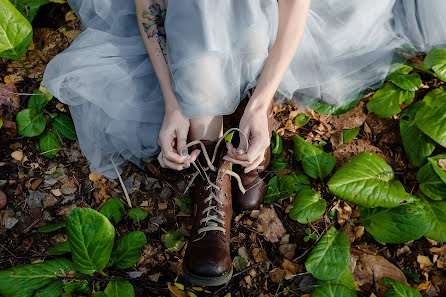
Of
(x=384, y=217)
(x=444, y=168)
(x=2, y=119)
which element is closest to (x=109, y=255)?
(x=2, y=119)

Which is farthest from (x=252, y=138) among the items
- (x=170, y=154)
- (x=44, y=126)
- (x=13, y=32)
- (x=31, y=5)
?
(x=31, y=5)

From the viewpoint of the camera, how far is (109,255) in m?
1.28

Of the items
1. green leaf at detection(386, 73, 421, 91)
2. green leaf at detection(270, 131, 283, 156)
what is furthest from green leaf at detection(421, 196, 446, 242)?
green leaf at detection(270, 131, 283, 156)

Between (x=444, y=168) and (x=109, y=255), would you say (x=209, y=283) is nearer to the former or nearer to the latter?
(x=109, y=255)

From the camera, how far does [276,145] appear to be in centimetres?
164

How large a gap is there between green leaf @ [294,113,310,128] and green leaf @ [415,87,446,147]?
0.46 m

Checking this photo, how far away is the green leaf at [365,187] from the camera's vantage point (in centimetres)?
139

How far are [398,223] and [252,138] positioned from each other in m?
0.65

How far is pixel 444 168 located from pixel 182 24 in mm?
1163

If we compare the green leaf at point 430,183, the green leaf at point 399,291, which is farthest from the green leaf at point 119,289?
the green leaf at point 430,183

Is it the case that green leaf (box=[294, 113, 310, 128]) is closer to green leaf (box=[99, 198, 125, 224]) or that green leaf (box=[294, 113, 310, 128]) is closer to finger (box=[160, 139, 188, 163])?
finger (box=[160, 139, 188, 163])

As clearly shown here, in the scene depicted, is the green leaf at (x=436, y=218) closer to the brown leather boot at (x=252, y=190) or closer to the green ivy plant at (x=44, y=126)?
the brown leather boot at (x=252, y=190)

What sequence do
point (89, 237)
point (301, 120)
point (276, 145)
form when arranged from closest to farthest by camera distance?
point (89, 237) < point (276, 145) < point (301, 120)

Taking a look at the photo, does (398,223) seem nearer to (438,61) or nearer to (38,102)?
(438,61)
